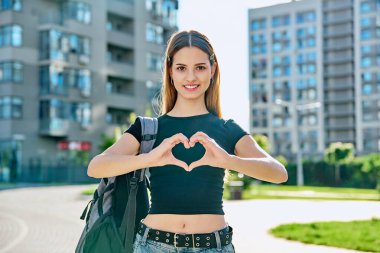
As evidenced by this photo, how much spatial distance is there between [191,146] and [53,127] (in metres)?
51.0

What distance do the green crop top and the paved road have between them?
8432mm

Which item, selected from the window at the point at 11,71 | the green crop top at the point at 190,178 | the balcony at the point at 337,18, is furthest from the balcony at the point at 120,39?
the green crop top at the point at 190,178

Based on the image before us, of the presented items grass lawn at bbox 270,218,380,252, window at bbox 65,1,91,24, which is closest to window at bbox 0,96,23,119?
window at bbox 65,1,91,24

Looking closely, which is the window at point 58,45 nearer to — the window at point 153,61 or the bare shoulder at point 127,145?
the window at point 153,61

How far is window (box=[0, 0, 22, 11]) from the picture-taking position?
2051 inches

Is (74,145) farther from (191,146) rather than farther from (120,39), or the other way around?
(191,146)

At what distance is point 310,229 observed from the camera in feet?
48.1

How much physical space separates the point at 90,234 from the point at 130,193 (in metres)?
0.31

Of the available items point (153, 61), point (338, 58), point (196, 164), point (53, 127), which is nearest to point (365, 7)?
point (338, 58)

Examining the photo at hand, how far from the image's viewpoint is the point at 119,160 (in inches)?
115

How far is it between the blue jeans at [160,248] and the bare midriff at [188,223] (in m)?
0.07

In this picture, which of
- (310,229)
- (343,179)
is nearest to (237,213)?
(310,229)

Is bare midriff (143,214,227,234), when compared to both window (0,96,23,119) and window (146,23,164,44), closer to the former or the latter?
window (0,96,23,119)

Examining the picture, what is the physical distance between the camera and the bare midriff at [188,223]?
2.95m
